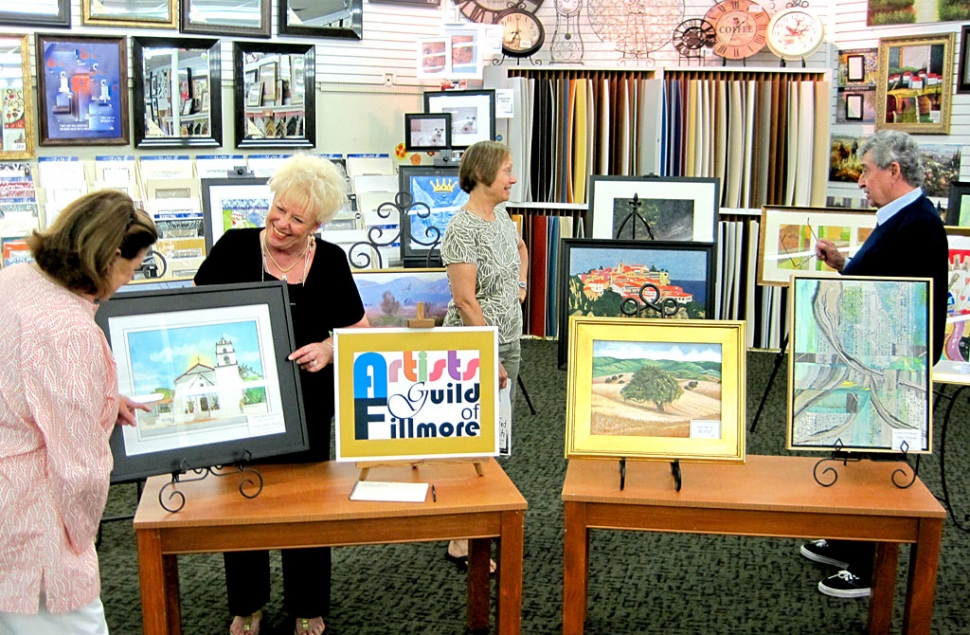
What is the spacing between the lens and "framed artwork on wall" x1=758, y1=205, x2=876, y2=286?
5.73 meters

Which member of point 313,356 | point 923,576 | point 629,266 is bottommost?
point 923,576

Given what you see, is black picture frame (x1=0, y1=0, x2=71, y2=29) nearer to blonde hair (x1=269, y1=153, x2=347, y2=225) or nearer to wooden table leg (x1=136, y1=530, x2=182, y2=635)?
blonde hair (x1=269, y1=153, x2=347, y2=225)

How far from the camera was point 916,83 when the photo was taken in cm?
676

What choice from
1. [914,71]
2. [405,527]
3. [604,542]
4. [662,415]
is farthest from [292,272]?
[914,71]

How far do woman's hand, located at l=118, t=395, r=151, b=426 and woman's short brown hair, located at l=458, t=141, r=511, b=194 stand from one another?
1.57m

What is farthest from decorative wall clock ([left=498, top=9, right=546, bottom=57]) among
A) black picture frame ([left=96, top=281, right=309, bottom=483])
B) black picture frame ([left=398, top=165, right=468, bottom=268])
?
black picture frame ([left=96, top=281, right=309, bottom=483])

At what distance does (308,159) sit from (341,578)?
165cm

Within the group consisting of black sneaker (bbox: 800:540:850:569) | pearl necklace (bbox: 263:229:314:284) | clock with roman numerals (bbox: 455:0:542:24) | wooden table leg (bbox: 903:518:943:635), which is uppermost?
clock with roman numerals (bbox: 455:0:542:24)

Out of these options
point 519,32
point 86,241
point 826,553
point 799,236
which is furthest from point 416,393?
point 519,32

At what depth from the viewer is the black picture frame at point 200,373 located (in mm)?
2564

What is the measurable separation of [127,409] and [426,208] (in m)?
3.20

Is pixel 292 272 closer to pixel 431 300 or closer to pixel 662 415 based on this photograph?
pixel 662 415

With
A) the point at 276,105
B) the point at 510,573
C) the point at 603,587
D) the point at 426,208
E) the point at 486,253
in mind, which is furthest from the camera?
the point at 276,105

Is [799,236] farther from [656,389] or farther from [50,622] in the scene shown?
[50,622]
